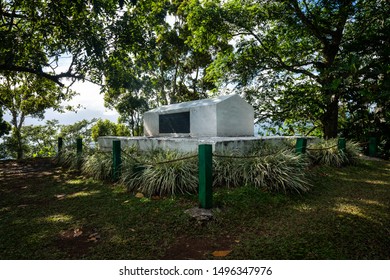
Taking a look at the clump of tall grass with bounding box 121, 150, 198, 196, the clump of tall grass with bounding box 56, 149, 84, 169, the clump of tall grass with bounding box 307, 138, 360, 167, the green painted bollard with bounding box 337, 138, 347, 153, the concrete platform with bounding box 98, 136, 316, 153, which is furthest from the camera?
the clump of tall grass with bounding box 56, 149, 84, 169

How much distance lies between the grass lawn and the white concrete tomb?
4.32m

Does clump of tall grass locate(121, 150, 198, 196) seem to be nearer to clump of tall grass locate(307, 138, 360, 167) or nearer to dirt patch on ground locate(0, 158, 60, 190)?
dirt patch on ground locate(0, 158, 60, 190)

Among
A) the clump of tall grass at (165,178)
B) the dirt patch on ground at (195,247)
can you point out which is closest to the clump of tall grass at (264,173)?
the clump of tall grass at (165,178)

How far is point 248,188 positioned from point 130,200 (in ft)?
8.39

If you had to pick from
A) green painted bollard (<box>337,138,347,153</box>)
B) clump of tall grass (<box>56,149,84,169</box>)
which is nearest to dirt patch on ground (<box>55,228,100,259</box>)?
clump of tall grass (<box>56,149,84,169</box>)

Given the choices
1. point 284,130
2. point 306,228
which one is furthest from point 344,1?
point 306,228

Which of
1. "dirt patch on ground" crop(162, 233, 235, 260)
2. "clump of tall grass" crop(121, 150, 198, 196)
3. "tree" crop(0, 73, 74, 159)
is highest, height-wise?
"tree" crop(0, 73, 74, 159)

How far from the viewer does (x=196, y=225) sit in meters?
3.81

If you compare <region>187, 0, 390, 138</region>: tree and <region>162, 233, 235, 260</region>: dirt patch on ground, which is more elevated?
<region>187, 0, 390, 138</region>: tree

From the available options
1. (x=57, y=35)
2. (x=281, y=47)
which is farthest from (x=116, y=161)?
(x=281, y=47)

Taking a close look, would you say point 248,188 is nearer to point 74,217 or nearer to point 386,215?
point 386,215

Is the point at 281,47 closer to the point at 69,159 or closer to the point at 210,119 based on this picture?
the point at 210,119

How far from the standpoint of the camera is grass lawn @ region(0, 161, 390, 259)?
3039 mm

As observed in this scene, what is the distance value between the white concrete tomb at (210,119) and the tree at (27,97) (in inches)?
281
